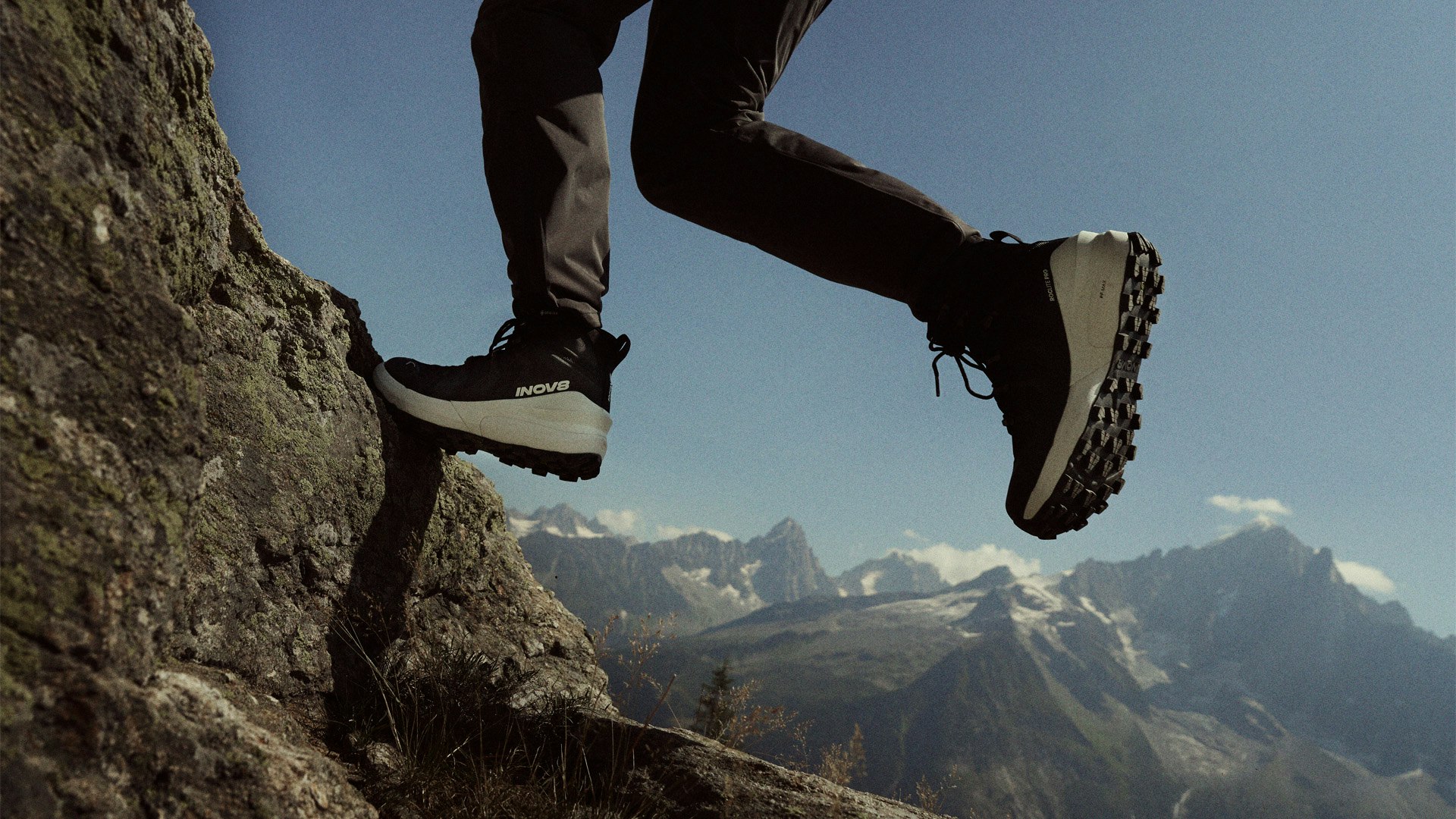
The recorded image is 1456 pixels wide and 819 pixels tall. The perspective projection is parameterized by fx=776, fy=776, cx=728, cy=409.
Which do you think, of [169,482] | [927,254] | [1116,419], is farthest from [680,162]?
[169,482]

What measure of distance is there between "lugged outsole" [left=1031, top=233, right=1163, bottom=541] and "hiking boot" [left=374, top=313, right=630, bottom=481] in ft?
4.98

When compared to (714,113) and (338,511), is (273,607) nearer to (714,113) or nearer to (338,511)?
(338,511)

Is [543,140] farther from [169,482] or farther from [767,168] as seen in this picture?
[169,482]

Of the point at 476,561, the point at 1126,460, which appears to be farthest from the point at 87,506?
the point at 1126,460

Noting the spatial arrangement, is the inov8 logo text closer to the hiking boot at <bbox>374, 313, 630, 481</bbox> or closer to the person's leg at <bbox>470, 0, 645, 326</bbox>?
the hiking boot at <bbox>374, 313, 630, 481</bbox>

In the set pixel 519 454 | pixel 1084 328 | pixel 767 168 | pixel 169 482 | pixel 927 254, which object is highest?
pixel 767 168

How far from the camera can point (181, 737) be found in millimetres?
1339

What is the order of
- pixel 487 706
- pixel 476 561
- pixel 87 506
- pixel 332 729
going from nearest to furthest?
pixel 87 506
pixel 332 729
pixel 487 706
pixel 476 561

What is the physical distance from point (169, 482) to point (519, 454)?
4.28ft

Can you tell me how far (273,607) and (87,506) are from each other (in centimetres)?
125

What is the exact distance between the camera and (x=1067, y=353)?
7.63 ft

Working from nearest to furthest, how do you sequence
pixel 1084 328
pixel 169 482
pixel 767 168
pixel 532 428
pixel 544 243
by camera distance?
pixel 169 482 < pixel 1084 328 < pixel 767 168 < pixel 544 243 < pixel 532 428

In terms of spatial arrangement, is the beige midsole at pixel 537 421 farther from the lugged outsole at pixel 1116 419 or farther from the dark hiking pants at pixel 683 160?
the lugged outsole at pixel 1116 419

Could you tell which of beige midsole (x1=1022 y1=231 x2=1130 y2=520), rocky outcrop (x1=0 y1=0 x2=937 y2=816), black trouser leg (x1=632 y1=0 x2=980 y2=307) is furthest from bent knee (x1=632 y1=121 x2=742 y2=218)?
rocky outcrop (x1=0 y1=0 x2=937 y2=816)
